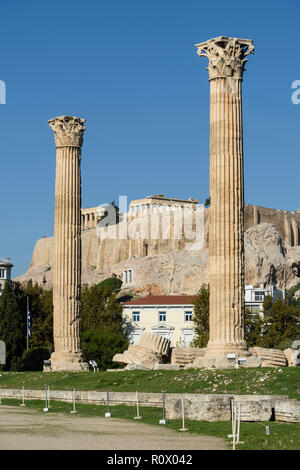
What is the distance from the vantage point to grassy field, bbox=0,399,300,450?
51.8ft

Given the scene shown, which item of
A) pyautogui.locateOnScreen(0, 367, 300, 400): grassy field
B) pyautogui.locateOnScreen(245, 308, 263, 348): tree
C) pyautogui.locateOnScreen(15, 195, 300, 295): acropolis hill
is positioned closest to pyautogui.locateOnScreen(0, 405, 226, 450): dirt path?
pyautogui.locateOnScreen(0, 367, 300, 400): grassy field

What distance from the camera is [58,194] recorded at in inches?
1609

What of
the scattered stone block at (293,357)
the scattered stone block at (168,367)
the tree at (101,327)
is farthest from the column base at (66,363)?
the tree at (101,327)

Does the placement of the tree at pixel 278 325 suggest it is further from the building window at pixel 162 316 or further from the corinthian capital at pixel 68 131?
the corinthian capital at pixel 68 131

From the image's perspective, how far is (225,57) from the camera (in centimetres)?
3061

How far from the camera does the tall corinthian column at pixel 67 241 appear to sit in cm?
3981

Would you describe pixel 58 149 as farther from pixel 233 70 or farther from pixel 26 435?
pixel 26 435

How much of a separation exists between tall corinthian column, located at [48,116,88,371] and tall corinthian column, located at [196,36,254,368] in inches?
445

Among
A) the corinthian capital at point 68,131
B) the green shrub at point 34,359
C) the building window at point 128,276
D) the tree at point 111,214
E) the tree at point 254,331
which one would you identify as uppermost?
the tree at point 111,214

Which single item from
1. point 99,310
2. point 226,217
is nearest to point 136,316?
point 99,310

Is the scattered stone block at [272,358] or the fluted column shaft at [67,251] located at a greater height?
the fluted column shaft at [67,251]

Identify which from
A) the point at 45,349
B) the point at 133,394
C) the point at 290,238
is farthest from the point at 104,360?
the point at 290,238

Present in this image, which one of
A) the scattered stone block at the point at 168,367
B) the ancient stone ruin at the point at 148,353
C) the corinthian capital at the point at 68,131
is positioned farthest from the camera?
the corinthian capital at the point at 68,131

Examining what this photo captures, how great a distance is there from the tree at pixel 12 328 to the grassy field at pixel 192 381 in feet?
102
